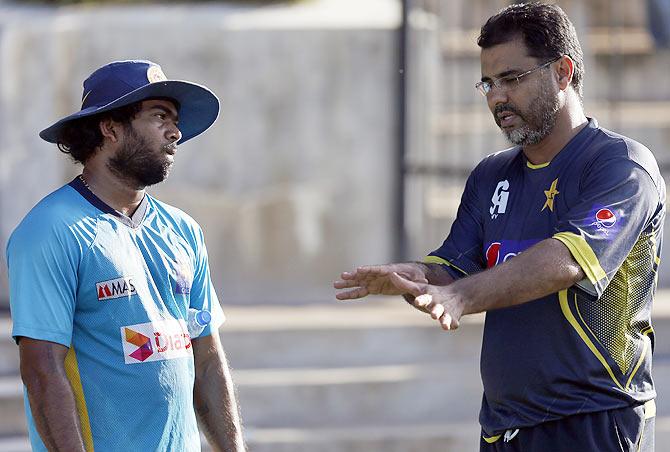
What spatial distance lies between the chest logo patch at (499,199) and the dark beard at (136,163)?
101 centimetres

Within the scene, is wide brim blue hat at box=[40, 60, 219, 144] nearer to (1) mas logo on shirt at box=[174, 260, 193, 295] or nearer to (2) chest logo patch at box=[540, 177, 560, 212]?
(1) mas logo on shirt at box=[174, 260, 193, 295]

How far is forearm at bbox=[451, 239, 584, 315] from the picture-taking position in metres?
3.40

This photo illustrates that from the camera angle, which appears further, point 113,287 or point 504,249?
point 504,249

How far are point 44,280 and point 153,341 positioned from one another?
364 millimetres

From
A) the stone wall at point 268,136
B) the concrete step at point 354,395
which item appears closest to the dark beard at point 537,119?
the concrete step at point 354,395

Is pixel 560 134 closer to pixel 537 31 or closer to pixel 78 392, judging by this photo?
pixel 537 31

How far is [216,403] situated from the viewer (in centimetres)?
386

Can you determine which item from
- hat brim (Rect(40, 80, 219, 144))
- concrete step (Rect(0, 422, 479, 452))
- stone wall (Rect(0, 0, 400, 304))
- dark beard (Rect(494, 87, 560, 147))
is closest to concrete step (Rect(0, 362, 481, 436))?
concrete step (Rect(0, 422, 479, 452))

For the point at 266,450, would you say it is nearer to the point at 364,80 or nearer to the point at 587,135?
the point at 364,80

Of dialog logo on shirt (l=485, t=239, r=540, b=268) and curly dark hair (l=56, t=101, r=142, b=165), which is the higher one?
curly dark hair (l=56, t=101, r=142, b=165)

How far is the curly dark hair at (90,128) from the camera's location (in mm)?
3643

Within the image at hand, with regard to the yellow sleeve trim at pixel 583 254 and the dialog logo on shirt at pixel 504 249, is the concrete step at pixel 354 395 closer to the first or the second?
the dialog logo on shirt at pixel 504 249

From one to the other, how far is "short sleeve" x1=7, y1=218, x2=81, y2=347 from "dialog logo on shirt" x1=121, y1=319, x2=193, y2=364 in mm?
175

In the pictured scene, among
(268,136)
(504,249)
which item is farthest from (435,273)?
(268,136)
